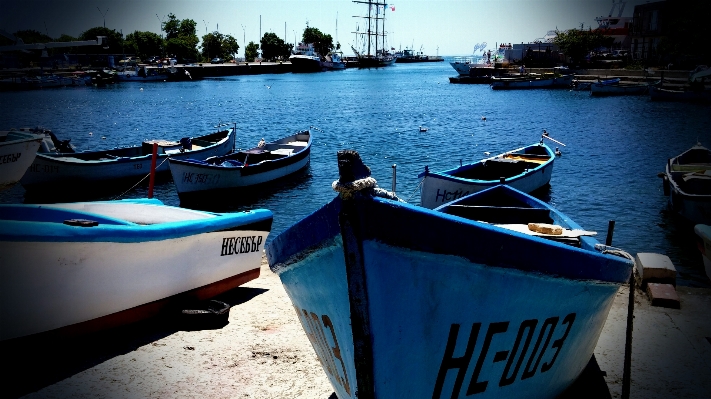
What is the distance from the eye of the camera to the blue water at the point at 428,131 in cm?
2050

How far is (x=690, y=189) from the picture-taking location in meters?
16.6

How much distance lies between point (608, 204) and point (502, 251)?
18.9m

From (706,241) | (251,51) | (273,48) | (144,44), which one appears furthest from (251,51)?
(706,241)

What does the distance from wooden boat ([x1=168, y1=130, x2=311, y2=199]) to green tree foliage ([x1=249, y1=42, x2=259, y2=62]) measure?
6152 inches

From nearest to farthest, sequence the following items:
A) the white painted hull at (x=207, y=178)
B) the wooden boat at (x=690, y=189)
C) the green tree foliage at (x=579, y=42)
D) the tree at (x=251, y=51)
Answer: the wooden boat at (x=690, y=189)
the white painted hull at (x=207, y=178)
the green tree foliage at (x=579, y=42)
the tree at (x=251, y=51)

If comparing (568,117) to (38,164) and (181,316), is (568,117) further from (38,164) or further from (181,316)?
(181,316)

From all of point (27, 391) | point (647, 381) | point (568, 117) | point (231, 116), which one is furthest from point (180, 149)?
point (568, 117)

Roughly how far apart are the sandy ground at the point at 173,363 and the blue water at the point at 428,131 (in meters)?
10.6

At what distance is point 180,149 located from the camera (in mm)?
25234

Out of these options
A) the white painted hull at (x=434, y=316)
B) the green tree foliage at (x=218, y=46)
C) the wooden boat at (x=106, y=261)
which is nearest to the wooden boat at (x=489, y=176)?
the wooden boat at (x=106, y=261)

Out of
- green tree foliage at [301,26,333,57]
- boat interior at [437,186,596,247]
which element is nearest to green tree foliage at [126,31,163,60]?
green tree foliage at [301,26,333,57]

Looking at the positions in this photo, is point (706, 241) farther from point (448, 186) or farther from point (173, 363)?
point (173, 363)

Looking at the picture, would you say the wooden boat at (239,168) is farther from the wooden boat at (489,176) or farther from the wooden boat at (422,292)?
the wooden boat at (422,292)

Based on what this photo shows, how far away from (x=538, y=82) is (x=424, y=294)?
269 ft
